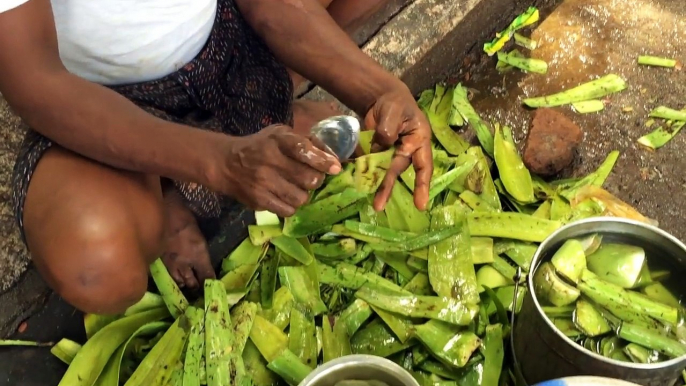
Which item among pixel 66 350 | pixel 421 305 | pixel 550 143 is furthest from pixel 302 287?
pixel 550 143

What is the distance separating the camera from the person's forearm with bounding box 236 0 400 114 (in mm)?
1576

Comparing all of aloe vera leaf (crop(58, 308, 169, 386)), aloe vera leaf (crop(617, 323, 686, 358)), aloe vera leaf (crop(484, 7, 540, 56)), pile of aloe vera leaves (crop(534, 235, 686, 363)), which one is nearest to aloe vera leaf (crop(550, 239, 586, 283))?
pile of aloe vera leaves (crop(534, 235, 686, 363))

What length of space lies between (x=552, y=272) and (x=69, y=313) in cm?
120

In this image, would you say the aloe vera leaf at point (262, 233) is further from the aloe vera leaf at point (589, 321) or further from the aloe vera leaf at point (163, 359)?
the aloe vera leaf at point (589, 321)

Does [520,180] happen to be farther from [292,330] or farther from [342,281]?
[292,330]

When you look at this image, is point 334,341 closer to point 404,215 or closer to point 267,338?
point 267,338

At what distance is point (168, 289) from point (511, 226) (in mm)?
925

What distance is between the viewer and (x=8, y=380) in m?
1.56

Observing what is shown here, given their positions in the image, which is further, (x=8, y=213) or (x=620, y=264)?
(x=8, y=213)

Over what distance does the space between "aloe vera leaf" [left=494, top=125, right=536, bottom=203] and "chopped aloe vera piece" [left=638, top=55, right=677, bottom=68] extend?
30.3 inches

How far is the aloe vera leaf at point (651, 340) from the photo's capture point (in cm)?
136

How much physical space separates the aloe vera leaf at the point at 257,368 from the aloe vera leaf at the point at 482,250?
23.8 inches

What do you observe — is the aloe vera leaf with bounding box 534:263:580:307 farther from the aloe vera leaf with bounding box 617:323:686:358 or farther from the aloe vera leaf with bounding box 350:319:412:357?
the aloe vera leaf with bounding box 350:319:412:357

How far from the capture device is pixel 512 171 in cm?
196
